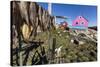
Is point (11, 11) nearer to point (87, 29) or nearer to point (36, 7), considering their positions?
point (36, 7)

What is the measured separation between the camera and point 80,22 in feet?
5.87

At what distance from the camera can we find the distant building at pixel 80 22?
1772 millimetres

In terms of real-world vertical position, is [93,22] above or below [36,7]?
below

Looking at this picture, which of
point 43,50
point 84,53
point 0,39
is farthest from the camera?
point 84,53

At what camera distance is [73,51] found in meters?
1.76

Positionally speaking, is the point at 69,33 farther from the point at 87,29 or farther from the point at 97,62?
the point at 97,62

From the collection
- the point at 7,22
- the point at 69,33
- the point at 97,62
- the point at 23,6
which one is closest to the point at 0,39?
→ the point at 7,22

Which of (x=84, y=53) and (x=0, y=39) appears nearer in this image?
(x=0, y=39)

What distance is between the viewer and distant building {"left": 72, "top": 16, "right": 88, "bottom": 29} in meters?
1.77

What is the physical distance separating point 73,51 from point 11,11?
2.17ft

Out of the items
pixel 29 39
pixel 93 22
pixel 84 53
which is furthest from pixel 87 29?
pixel 29 39

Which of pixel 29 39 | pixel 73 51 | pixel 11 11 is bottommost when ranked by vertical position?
pixel 73 51

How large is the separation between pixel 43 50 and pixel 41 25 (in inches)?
8.6

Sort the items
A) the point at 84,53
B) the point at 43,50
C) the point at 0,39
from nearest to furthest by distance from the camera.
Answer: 1. the point at 0,39
2. the point at 43,50
3. the point at 84,53
